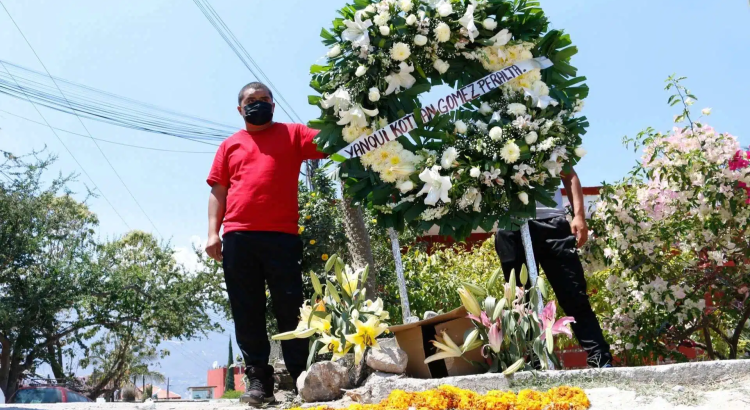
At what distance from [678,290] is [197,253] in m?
7.45

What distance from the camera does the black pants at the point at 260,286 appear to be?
11.5ft

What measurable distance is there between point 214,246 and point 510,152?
1690mm

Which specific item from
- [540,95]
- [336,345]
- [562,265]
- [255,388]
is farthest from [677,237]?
[255,388]

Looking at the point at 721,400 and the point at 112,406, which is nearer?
the point at 721,400

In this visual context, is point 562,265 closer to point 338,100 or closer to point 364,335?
point 364,335

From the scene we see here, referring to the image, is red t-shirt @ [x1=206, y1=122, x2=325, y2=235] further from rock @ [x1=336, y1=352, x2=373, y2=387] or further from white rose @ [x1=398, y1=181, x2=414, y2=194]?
rock @ [x1=336, y1=352, x2=373, y2=387]

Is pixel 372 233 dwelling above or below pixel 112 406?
above

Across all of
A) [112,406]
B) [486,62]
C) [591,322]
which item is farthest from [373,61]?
[112,406]

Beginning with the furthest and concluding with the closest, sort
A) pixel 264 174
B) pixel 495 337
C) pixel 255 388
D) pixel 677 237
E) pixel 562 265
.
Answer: pixel 677 237 < pixel 562 265 < pixel 264 174 < pixel 255 388 < pixel 495 337

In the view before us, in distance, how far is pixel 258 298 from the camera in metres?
3.59

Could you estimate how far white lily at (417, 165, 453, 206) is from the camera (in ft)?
10.0

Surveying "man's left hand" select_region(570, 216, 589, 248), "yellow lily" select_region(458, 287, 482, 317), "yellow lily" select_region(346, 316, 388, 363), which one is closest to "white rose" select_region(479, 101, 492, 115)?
"man's left hand" select_region(570, 216, 589, 248)

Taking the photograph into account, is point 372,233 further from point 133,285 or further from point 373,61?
point 133,285

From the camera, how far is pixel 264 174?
3.55 m
